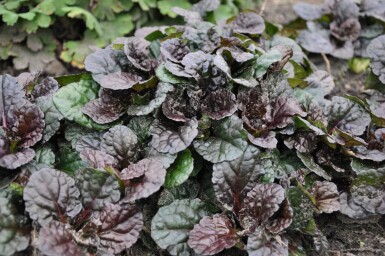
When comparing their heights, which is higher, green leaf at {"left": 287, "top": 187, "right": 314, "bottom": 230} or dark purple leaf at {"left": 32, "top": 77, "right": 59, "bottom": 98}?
dark purple leaf at {"left": 32, "top": 77, "right": 59, "bottom": 98}

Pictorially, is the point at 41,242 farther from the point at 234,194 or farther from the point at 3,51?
the point at 3,51

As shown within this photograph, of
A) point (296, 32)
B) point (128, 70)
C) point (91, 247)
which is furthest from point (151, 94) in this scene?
point (296, 32)

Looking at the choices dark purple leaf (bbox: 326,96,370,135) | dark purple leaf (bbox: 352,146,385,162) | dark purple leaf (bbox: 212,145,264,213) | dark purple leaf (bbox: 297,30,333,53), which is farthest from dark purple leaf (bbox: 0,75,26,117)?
dark purple leaf (bbox: 297,30,333,53)

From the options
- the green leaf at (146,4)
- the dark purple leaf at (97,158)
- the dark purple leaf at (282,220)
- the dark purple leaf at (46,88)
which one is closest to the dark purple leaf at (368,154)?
the dark purple leaf at (282,220)

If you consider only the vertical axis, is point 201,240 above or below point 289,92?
below

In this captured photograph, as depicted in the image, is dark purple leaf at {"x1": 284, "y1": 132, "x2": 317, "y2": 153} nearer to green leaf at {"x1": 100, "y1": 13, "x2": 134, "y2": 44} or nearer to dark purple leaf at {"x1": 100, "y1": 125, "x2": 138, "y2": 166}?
dark purple leaf at {"x1": 100, "y1": 125, "x2": 138, "y2": 166}

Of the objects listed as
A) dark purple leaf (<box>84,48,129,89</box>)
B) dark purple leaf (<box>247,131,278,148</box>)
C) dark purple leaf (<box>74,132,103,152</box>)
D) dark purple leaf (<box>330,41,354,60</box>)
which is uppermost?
dark purple leaf (<box>84,48,129,89</box>)

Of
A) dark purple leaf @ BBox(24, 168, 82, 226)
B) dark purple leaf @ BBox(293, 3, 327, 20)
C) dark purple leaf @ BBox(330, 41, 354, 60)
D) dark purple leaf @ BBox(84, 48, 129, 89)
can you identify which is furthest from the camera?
dark purple leaf @ BBox(293, 3, 327, 20)
